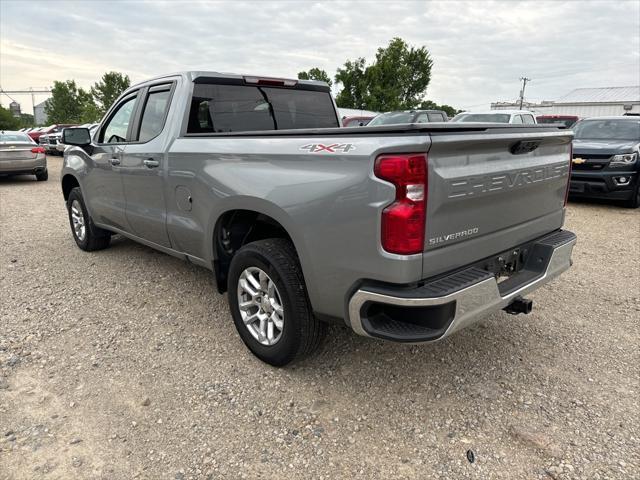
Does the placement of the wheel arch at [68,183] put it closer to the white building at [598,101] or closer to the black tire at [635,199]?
the black tire at [635,199]

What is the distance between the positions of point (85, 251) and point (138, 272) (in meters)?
1.28

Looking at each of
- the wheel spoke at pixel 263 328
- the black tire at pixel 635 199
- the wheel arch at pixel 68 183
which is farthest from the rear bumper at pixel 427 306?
the black tire at pixel 635 199

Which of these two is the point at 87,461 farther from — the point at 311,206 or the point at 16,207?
the point at 16,207

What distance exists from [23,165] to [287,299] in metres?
12.5

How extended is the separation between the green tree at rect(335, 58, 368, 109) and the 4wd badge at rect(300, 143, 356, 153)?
43954 millimetres

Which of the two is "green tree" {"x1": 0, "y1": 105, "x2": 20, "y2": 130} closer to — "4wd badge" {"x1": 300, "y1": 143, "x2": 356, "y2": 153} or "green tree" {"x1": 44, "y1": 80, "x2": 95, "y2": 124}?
"green tree" {"x1": 44, "y1": 80, "x2": 95, "y2": 124}

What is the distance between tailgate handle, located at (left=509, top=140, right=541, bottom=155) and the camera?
105 inches

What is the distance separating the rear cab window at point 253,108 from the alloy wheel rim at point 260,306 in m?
1.40

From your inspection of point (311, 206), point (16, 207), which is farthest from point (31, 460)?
point (16, 207)

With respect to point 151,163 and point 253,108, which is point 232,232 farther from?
point 253,108

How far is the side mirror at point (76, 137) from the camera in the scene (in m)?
4.97

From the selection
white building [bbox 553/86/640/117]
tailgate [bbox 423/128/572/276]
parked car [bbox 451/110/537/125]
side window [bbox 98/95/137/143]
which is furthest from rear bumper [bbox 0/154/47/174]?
white building [bbox 553/86/640/117]

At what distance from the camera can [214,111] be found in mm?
3832

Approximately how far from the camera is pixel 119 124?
15.3 ft
